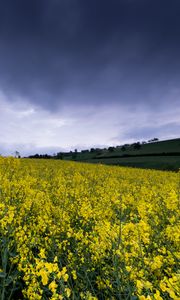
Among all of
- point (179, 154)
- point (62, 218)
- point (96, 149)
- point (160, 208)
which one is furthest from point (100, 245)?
point (96, 149)

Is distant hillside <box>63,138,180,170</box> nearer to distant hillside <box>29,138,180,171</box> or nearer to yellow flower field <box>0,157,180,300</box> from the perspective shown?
distant hillside <box>29,138,180,171</box>

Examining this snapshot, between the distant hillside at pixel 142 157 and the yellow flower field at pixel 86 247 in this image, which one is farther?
the distant hillside at pixel 142 157

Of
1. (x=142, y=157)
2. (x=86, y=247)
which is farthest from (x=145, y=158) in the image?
(x=86, y=247)

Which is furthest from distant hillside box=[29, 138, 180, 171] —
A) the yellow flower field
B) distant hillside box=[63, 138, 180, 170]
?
the yellow flower field

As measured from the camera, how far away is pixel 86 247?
4906mm

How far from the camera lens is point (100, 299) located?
4.25 m

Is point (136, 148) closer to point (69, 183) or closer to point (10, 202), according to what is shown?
point (69, 183)

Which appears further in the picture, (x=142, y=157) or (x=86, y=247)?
(x=142, y=157)

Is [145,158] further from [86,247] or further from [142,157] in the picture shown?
[86,247]

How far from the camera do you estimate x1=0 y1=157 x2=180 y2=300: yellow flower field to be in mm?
3074

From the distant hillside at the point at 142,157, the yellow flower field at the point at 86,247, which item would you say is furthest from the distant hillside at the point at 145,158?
the yellow flower field at the point at 86,247

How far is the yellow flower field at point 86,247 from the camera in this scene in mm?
3074

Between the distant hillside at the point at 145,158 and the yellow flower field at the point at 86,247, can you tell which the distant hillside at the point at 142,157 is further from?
the yellow flower field at the point at 86,247

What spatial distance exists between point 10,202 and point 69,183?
4797mm
